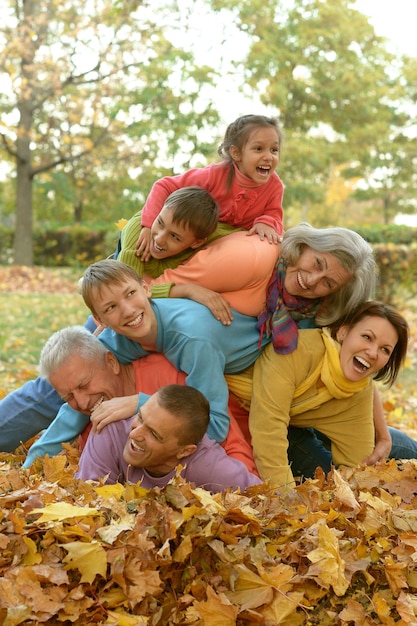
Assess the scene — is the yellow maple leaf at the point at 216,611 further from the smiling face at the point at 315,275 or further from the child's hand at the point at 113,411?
the smiling face at the point at 315,275

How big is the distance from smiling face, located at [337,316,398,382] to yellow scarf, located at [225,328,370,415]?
4 cm

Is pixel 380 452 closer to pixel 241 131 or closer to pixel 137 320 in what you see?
pixel 137 320

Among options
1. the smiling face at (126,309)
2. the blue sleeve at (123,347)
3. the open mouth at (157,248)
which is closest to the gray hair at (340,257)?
the open mouth at (157,248)

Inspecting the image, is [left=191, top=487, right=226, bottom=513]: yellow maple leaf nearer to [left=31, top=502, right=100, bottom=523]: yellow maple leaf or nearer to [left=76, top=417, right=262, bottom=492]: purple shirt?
[left=31, top=502, right=100, bottom=523]: yellow maple leaf

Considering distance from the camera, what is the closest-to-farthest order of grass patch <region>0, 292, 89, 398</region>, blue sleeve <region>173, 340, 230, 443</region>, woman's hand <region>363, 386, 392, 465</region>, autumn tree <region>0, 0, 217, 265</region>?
blue sleeve <region>173, 340, 230, 443</region> < woman's hand <region>363, 386, 392, 465</region> < grass patch <region>0, 292, 89, 398</region> < autumn tree <region>0, 0, 217, 265</region>

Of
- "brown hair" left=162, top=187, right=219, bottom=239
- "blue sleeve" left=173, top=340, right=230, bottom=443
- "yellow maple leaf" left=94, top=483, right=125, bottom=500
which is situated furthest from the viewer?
"brown hair" left=162, top=187, right=219, bottom=239

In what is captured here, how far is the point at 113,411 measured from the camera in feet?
11.2

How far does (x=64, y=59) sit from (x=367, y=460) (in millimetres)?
15073

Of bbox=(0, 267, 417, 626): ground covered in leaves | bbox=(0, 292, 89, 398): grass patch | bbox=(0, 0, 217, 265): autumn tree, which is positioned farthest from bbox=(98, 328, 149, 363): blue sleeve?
bbox=(0, 0, 217, 265): autumn tree

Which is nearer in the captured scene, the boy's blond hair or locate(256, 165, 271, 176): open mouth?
the boy's blond hair

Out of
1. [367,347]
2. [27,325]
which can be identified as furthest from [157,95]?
[367,347]

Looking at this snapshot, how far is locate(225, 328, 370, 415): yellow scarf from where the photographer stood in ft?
12.1

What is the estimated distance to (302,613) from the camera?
→ 251 cm

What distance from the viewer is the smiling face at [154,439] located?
315 cm
